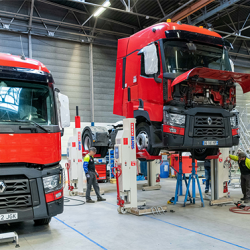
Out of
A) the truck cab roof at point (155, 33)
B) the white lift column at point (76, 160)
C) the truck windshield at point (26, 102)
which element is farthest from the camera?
the white lift column at point (76, 160)

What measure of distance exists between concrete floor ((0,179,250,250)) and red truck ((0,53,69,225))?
2.04 ft

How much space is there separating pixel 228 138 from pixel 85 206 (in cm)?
410

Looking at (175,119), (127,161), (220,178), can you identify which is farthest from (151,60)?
(220,178)

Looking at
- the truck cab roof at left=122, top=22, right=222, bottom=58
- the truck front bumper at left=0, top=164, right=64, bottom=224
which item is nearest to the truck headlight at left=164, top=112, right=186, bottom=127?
the truck cab roof at left=122, top=22, right=222, bottom=58

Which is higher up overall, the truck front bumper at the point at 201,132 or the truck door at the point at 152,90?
the truck door at the point at 152,90

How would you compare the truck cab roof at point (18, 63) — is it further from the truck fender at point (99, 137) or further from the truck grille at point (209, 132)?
the truck fender at point (99, 137)

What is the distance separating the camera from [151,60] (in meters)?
6.03

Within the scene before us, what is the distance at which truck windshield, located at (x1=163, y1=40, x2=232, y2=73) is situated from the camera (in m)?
6.12

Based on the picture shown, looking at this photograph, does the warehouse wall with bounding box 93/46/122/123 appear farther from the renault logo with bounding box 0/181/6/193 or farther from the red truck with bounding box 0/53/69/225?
the renault logo with bounding box 0/181/6/193

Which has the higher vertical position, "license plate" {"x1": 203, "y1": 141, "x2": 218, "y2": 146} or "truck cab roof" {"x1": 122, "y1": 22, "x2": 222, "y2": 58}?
"truck cab roof" {"x1": 122, "y1": 22, "x2": 222, "y2": 58}

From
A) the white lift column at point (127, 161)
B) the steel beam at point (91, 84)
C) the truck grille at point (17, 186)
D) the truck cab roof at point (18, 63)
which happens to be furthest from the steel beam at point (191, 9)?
the truck grille at point (17, 186)

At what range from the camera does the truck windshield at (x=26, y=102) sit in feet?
15.3

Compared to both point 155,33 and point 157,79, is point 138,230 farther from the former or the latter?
point 155,33

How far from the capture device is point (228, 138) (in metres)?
6.41
